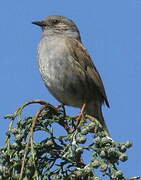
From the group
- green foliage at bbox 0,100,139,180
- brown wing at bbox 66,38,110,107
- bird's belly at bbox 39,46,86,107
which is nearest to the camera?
green foliage at bbox 0,100,139,180

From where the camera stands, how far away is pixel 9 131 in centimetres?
386

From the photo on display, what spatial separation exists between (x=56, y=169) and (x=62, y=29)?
4831 millimetres

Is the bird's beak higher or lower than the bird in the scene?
higher

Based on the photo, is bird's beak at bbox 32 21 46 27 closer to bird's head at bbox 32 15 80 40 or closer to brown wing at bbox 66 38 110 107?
bird's head at bbox 32 15 80 40

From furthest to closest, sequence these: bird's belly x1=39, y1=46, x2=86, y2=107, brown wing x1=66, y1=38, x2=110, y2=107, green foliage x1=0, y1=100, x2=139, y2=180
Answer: brown wing x1=66, y1=38, x2=110, y2=107 < bird's belly x1=39, y1=46, x2=86, y2=107 < green foliage x1=0, y1=100, x2=139, y2=180

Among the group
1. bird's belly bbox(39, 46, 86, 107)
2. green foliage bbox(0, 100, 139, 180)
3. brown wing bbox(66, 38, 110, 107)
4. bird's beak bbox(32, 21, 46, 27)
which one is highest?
bird's beak bbox(32, 21, 46, 27)

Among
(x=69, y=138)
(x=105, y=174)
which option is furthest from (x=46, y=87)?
(x=105, y=174)

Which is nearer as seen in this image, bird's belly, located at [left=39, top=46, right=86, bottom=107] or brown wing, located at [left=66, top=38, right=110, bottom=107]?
bird's belly, located at [left=39, top=46, right=86, bottom=107]

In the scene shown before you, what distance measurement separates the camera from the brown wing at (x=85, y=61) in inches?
304

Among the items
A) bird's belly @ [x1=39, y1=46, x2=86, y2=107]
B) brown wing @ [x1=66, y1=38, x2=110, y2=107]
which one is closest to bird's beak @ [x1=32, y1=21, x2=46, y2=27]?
brown wing @ [x1=66, y1=38, x2=110, y2=107]

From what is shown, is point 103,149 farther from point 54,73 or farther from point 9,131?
point 54,73

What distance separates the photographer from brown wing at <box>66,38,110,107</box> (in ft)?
25.3

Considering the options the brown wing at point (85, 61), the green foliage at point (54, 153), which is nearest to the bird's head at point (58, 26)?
the brown wing at point (85, 61)

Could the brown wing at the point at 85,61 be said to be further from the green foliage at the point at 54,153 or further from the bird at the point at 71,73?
the green foliage at the point at 54,153
